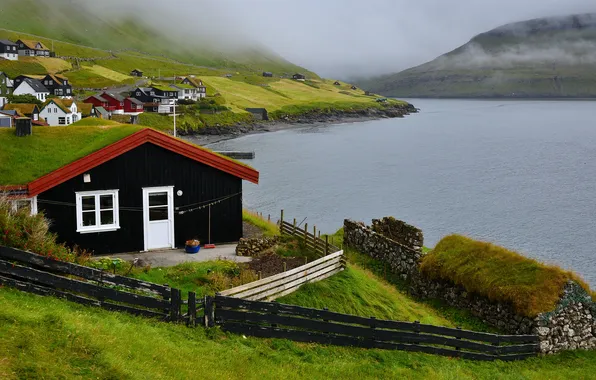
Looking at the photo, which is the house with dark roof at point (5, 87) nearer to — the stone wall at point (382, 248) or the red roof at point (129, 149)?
the stone wall at point (382, 248)

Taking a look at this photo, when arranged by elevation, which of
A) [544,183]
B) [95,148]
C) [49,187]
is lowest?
[544,183]

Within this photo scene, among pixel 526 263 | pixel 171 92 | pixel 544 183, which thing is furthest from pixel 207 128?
pixel 526 263

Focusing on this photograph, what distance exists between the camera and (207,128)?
498 feet

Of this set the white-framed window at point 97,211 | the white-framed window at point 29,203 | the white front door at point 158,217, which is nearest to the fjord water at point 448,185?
the white front door at point 158,217

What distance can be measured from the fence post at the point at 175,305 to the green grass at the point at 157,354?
359 millimetres

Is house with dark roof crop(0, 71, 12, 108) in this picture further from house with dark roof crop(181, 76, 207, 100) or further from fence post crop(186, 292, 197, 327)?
fence post crop(186, 292, 197, 327)

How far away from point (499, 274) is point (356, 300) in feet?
20.3

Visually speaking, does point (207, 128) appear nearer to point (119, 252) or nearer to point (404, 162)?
point (404, 162)

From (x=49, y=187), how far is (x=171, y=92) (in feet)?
497

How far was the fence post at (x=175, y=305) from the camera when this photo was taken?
14.8m

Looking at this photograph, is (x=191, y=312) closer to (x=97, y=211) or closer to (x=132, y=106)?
(x=97, y=211)

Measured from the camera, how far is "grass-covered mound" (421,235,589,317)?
68.7ft

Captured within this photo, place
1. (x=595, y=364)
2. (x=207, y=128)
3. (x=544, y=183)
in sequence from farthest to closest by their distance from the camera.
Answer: (x=207, y=128) → (x=544, y=183) → (x=595, y=364)

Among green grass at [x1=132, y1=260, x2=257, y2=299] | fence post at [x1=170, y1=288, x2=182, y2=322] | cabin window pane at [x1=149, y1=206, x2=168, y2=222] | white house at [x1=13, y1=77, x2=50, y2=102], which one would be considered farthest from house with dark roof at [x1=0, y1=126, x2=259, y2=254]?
white house at [x1=13, y1=77, x2=50, y2=102]
